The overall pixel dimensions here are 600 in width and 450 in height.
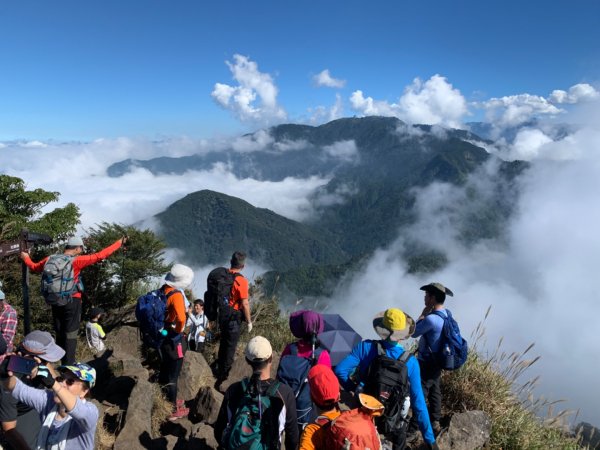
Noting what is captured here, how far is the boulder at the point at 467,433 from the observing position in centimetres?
484

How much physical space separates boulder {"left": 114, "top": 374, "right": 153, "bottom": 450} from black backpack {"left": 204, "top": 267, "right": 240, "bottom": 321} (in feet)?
4.53

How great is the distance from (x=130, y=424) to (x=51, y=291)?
252cm

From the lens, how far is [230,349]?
6438mm

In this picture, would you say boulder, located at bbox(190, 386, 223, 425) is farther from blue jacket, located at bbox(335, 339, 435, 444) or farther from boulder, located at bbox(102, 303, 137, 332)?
boulder, located at bbox(102, 303, 137, 332)

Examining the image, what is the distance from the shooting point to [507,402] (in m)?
5.71

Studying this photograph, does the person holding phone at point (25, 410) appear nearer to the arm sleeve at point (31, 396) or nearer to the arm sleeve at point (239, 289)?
the arm sleeve at point (31, 396)

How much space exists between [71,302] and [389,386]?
504 cm

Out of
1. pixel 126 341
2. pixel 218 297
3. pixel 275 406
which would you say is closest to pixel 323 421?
pixel 275 406

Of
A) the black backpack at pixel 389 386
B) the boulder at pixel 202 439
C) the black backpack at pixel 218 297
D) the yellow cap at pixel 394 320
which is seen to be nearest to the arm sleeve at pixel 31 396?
the boulder at pixel 202 439

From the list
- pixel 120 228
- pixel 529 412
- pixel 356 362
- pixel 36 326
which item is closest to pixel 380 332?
pixel 356 362

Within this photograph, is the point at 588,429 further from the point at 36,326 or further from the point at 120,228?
the point at 120,228

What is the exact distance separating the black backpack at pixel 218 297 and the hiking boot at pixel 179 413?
4.49 feet

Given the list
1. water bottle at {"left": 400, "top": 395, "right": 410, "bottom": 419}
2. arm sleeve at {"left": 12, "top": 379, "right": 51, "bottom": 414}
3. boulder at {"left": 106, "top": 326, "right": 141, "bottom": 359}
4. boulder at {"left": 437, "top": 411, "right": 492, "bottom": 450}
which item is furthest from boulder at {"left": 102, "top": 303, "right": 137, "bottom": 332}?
boulder at {"left": 437, "top": 411, "right": 492, "bottom": 450}

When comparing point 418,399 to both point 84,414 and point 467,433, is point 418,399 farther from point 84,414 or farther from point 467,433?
point 84,414
